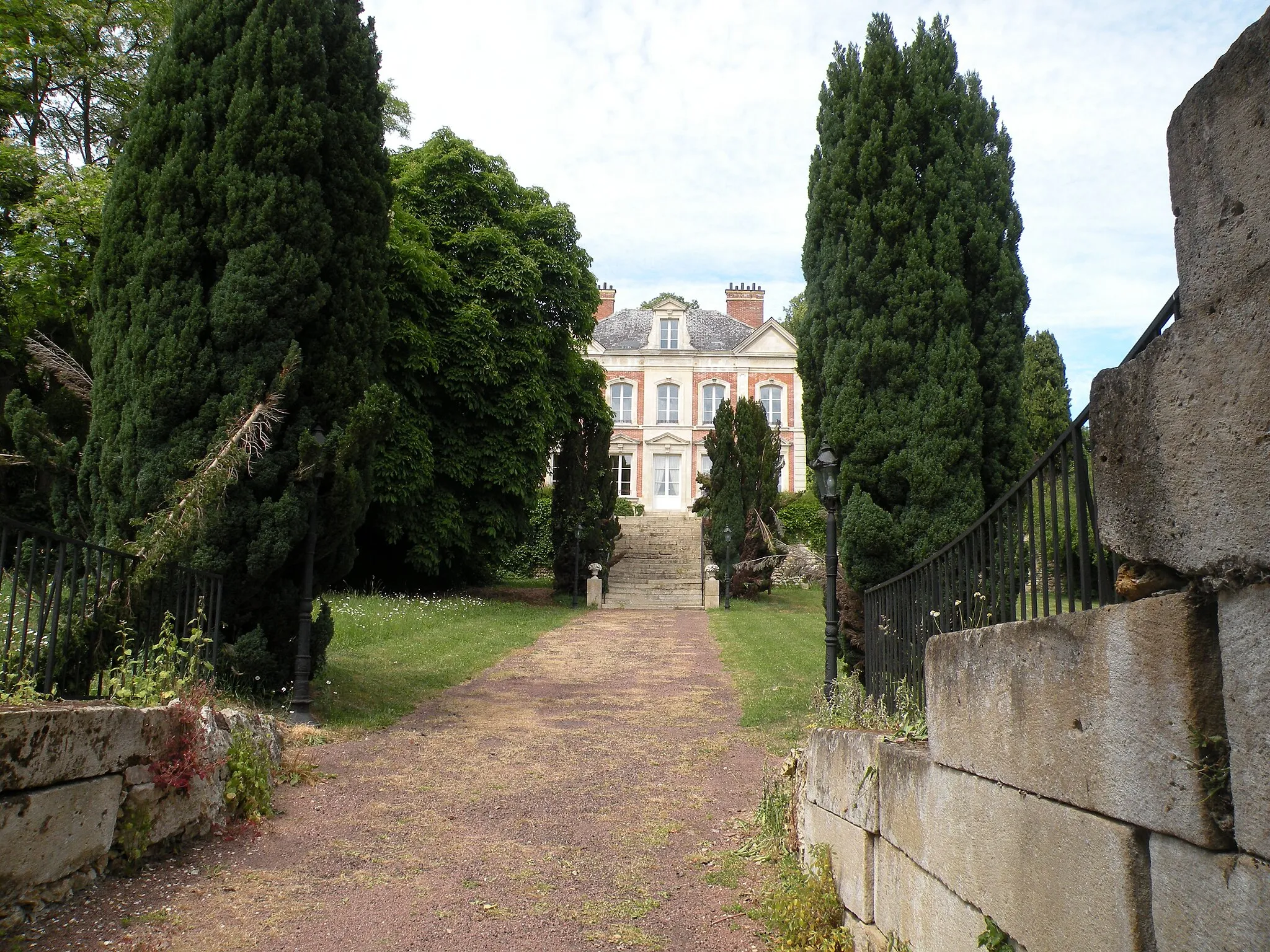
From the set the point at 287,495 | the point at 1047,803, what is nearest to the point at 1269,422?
the point at 1047,803

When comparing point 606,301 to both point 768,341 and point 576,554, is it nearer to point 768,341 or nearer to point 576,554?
point 768,341

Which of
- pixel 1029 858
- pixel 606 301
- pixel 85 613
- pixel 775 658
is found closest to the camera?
pixel 1029 858

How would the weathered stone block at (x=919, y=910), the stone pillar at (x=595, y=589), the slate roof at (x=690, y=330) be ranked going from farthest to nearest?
1. the slate roof at (x=690, y=330)
2. the stone pillar at (x=595, y=589)
3. the weathered stone block at (x=919, y=910)

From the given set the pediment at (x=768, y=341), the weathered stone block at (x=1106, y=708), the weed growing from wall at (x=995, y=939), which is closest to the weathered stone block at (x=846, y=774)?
the weathered stone block at (x=1106, y=708)

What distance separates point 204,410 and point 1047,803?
24.5 feet

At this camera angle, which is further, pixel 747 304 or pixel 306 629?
pixel 747 304

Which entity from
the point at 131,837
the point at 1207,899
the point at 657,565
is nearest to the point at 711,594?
the point at 657,565

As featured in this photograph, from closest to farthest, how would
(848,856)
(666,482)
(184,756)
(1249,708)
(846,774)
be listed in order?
1. (1249,708)
2. (848,856)
3. (846,774)
4. (184,756)
5. (666,482)

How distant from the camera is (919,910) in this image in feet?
11.3

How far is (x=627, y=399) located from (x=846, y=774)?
36219 mm

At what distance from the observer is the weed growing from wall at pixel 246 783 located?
18.6ft

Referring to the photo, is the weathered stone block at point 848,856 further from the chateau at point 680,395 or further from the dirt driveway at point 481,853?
the chateau at point 680,395

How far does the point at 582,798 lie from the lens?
6719 millimetres

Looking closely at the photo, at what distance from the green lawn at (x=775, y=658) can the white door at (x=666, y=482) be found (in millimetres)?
14821
